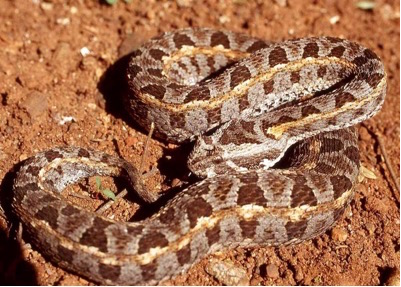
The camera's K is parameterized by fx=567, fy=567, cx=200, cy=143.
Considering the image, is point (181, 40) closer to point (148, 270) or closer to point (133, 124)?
point (133, 124)

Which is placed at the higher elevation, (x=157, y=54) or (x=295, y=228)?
(x=157, y=54)

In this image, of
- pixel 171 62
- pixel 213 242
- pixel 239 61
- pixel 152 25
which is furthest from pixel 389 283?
pixel 152 25

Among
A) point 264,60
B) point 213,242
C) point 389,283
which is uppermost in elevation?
point 264,60

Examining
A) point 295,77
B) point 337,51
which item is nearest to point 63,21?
point 295,77

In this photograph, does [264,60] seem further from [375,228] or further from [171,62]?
[375,228]

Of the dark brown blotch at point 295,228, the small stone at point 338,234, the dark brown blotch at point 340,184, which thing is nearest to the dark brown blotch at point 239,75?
the dark brown blotch at point 340,184

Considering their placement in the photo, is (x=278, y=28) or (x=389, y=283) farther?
(x=278, y=28)
